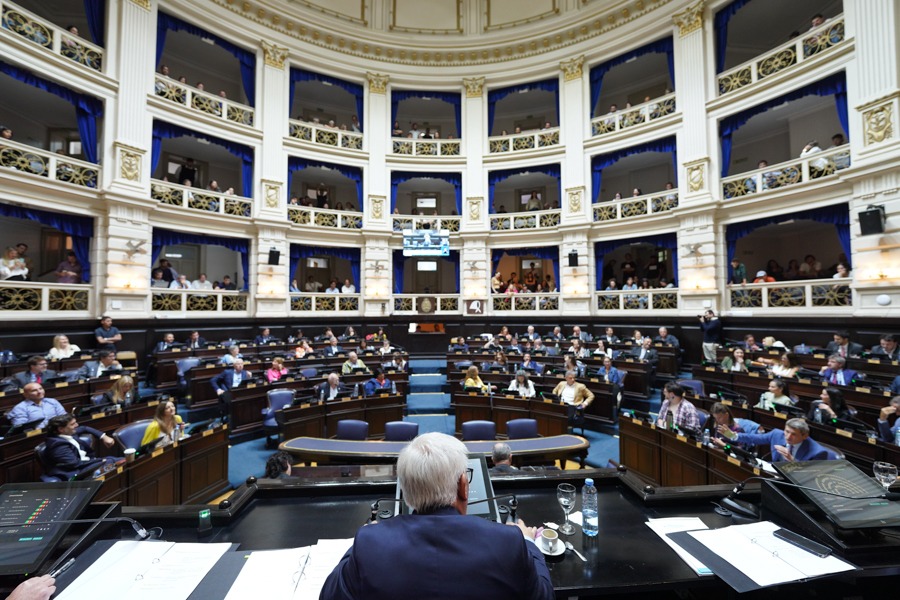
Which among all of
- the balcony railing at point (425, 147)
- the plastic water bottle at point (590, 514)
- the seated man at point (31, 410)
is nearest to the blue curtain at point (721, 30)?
the balcony railing at point (425, 147)

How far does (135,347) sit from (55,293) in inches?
87.5

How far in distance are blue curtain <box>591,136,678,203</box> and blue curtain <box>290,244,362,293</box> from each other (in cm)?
983

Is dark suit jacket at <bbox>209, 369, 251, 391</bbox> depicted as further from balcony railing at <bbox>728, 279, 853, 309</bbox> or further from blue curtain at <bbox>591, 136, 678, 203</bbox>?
balcony railing at <bbox>728, 279, 853, 309</bbox>

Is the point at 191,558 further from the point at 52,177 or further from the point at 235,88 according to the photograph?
the point at 235,88

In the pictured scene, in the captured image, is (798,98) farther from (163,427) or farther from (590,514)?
(163,427)

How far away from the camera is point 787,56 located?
11094 mm

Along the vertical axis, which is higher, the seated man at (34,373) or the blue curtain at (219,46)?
the blue curtain at (219,46)

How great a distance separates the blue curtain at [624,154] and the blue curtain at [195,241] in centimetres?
1324

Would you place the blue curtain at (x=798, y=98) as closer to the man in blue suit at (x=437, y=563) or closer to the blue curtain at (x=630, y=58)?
the blue curtain at (x=630, y=58)

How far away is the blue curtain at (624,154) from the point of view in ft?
44.8

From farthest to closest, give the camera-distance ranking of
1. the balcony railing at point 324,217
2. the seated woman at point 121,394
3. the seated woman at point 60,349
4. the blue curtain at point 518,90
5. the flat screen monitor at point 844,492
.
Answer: the blue curtain at point 518,90 < the balcony railing at point 324,217 < the seated woman at point 60,349 < the seated woman at point 121,394 < the flat screen monitor at point 844,492

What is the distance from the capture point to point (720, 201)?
12.0 meters

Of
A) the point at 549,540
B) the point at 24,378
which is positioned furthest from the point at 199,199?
the point at 549,540

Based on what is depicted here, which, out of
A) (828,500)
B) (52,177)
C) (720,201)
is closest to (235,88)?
(52,177)
